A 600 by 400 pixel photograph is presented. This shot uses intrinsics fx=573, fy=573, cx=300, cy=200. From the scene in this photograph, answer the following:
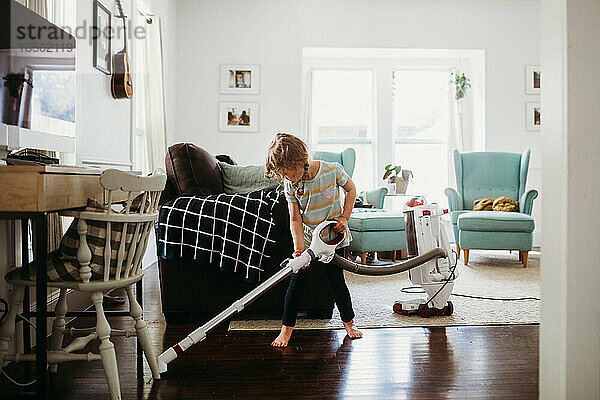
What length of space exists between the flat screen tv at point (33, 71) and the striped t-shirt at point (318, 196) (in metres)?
1.08

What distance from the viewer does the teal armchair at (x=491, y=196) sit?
4797 mm

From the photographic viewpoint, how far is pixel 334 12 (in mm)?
6367

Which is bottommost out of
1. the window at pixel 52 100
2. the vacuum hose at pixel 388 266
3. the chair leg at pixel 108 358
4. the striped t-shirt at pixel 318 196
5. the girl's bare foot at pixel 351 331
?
the girl's bare foot at pixel 351 331

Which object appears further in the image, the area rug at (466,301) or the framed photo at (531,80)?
the framed photo at (531,80)

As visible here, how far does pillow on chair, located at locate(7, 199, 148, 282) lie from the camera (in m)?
1.82

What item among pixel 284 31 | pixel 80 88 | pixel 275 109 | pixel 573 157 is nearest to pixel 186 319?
pixel 80 88

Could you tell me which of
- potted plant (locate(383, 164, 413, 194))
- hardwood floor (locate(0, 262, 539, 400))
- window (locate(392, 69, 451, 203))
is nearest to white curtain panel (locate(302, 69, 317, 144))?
window (locate(392, 69, 451, 203))

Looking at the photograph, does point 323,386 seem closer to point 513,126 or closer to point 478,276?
point 478,276

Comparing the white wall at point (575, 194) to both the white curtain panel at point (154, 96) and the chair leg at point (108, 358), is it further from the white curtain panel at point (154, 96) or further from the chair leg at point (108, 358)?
the white curtain panel at point (154, 96)

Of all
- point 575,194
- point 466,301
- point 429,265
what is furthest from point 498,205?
point 575,194

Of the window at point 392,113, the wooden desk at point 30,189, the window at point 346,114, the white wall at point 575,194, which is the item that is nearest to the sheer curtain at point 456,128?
the window at point 392,113

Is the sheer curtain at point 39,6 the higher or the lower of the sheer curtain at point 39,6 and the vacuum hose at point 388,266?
the higher

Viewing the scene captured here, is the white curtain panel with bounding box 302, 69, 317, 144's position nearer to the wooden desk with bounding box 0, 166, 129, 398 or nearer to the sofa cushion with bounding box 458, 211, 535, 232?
the sofa cushion with bounding box 458, 211, 535, 232

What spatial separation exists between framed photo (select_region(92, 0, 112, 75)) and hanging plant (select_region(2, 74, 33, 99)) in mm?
1585
